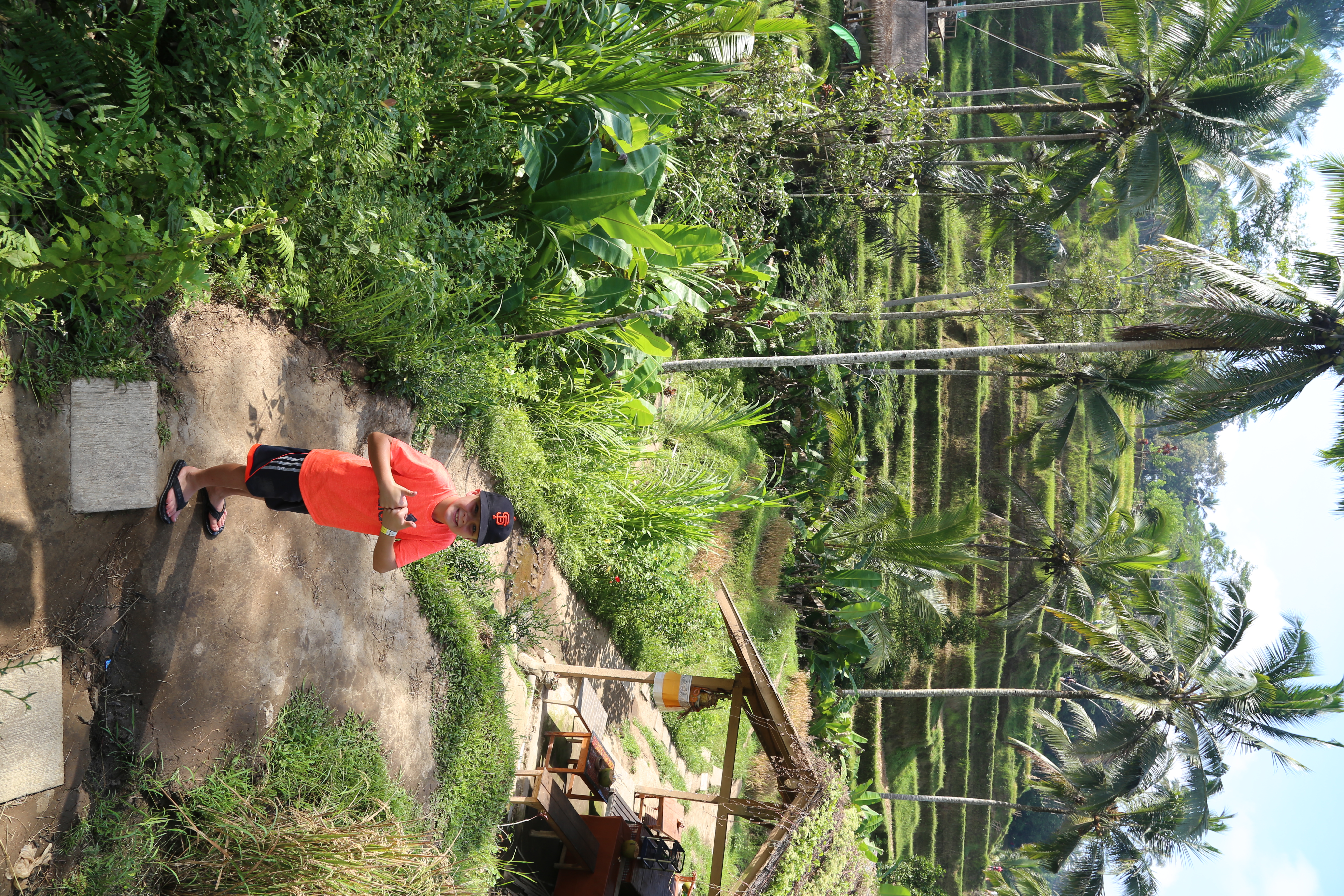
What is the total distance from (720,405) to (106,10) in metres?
7.36

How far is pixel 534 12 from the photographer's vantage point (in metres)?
5.07

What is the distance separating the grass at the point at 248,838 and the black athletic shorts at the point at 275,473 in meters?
1.17

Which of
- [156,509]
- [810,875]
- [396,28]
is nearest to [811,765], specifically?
[810,875]

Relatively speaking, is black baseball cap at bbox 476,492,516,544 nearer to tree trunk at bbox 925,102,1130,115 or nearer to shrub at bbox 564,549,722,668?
shrub at bbox 564,549,722,668

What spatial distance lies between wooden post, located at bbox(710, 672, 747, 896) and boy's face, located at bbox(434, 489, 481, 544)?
2.96 meters

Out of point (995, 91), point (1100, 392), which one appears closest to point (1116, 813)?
point (1100, 392)

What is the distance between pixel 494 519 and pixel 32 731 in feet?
5.84

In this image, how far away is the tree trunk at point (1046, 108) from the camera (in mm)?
11289

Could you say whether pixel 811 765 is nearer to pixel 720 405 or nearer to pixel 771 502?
pixel 771 502

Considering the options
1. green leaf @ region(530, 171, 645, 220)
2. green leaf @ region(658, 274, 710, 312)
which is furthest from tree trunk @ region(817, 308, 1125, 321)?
green leaf @ region(530, 171, 645, 220)

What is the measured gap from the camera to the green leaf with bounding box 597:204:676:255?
207 inches

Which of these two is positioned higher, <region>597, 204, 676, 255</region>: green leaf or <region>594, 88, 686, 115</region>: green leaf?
<region>594, 88, 686, 115</region>: green leaf

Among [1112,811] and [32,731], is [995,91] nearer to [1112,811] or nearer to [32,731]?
[1112,811]

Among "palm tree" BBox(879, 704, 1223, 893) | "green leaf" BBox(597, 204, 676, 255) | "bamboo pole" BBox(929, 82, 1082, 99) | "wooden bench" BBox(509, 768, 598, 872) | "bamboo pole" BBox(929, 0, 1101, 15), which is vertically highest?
"bamboo pole" BBox(929, 0, 1101, 15)
